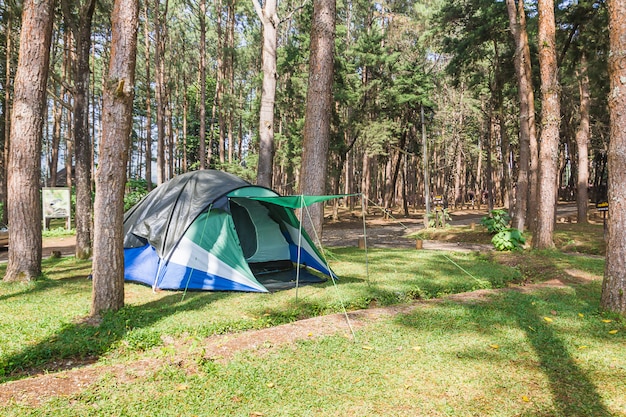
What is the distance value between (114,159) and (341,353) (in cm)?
362

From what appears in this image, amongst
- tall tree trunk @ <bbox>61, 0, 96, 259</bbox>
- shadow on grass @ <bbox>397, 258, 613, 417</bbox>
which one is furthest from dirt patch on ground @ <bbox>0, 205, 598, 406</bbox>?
tall tree trunk @ <bbox>61, 0, 96, 259</bbox>

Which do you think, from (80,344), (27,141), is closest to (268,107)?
(27,141)

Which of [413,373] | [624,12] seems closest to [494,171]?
[624,12]

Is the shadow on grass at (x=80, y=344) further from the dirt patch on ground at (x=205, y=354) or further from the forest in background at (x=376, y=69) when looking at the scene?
the forest in background at (x=376, y=69)

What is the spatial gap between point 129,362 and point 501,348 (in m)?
3.58

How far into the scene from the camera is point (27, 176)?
23.5ft

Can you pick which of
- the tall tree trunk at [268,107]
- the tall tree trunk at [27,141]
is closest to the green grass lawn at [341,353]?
the tall tree trunk at [27,141]

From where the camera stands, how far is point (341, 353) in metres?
4.11

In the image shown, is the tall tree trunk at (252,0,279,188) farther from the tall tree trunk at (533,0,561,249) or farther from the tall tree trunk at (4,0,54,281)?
the tall tree trunk at (533,0,561,249)

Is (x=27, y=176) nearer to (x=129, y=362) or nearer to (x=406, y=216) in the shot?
(x=129, y=362)

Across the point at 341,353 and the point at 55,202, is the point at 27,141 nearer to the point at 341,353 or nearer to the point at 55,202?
the point at 341,353

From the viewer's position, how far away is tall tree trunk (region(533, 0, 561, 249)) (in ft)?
33.0

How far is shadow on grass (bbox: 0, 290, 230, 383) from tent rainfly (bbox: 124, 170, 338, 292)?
152cm

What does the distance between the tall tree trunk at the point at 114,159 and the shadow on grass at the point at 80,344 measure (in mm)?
374
